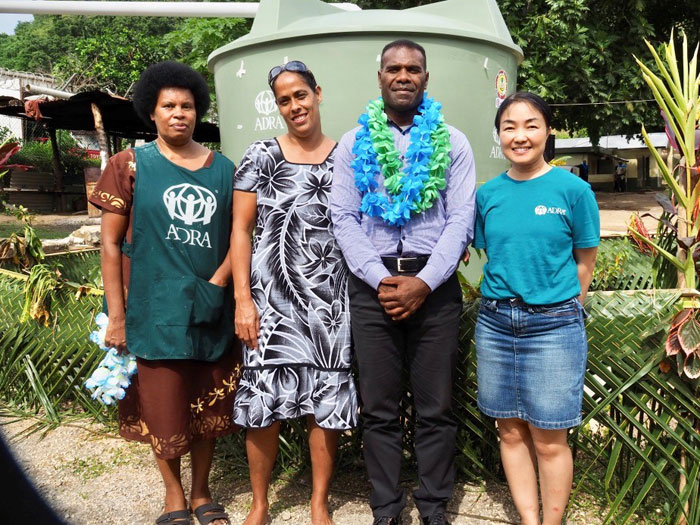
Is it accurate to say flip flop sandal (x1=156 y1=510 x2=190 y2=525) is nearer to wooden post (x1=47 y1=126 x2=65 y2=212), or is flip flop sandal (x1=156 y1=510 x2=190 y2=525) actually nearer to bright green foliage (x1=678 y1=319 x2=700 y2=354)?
bright green foliage (x1=678 y1=319 x2=700 y2=354)

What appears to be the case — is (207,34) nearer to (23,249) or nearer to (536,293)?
(23,249)

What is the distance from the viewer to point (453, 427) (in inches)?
103

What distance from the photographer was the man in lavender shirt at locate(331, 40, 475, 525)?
248cm

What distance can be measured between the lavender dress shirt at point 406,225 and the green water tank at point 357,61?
5.53ft

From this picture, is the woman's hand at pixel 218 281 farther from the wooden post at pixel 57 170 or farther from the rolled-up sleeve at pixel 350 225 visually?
the wooden post at pixel 57 170

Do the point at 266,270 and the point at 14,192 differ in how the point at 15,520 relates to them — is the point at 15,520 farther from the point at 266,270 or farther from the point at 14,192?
the point at 14,192

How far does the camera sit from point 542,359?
7.68 ft

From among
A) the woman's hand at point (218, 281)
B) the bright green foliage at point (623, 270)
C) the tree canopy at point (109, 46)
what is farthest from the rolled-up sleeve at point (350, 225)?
the tree canopy at point (109, 46)

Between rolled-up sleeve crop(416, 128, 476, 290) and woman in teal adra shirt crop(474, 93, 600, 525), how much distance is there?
0.07 meters

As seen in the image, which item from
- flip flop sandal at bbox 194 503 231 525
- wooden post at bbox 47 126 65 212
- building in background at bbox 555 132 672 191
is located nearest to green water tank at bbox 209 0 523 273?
flip flop sandal at bbox 194 503 231 525

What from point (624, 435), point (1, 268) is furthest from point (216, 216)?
point (1, 268)

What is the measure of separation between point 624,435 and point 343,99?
2569 mm

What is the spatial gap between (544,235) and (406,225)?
19.8 inches

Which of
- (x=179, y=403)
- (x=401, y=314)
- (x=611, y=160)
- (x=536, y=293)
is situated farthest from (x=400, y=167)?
(x=611, y=160)
